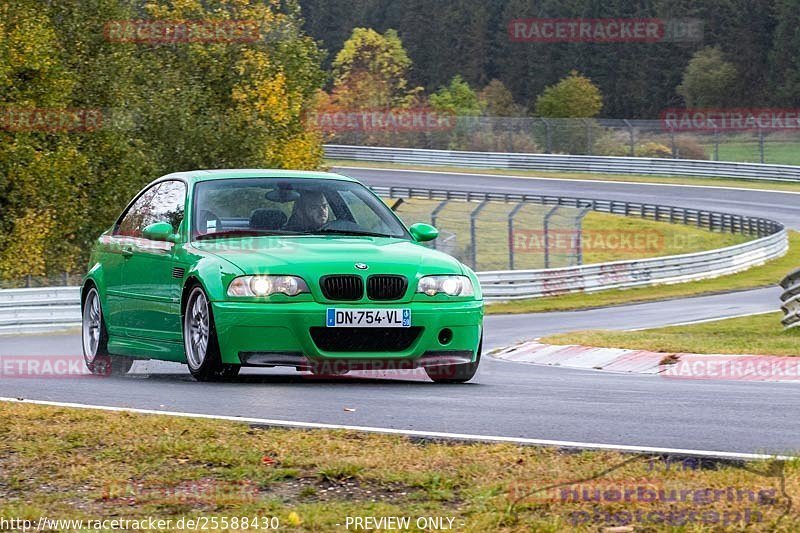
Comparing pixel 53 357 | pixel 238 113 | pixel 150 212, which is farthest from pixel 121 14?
pixel 150 212

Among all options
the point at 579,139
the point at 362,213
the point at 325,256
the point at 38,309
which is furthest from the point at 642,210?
the point at 325,256

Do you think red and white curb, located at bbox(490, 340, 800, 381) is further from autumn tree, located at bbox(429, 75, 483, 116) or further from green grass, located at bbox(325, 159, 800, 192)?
autumn tree, located at bbox(429, 75, 483, 116)

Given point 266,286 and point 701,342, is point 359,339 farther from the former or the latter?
point 701,342

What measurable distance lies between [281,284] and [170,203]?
185cm

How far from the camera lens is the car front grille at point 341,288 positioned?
9500 mm

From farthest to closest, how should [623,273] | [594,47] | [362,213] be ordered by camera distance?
[594,47] < [623,273] < [362,213]

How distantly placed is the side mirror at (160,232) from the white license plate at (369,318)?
61.3 inches

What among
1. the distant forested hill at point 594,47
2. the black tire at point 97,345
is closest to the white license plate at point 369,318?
the black tire at point 97,345

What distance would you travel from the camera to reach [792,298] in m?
18.6

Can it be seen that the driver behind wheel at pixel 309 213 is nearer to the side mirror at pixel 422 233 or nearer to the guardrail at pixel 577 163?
the side mirror at pixel 422 233

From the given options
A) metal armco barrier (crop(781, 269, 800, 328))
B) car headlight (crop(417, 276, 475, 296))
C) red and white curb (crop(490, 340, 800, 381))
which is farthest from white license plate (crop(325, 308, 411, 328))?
metal armco barrier (crop(781, 269, 800, 328))

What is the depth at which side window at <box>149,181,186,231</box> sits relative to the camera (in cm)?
1069

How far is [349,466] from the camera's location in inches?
241

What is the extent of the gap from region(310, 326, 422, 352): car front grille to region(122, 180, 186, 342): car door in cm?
126
